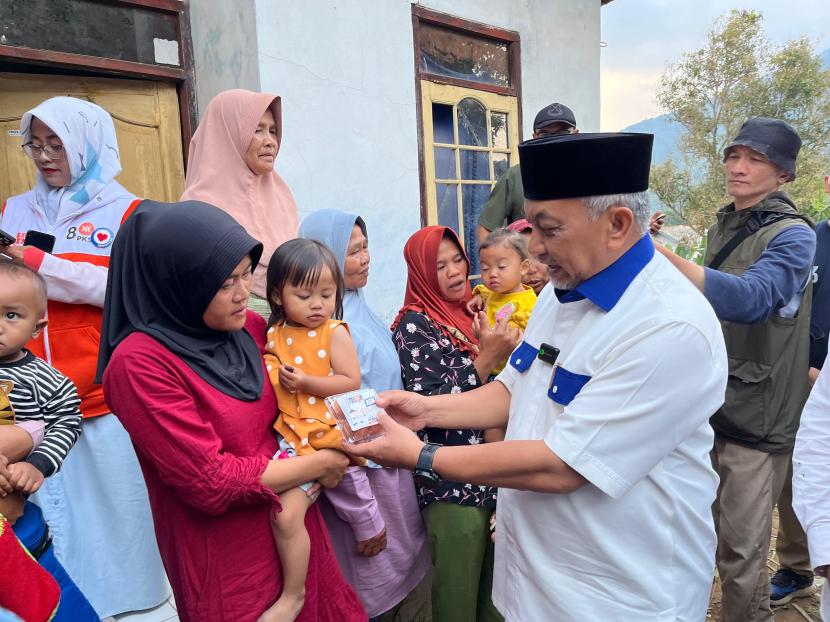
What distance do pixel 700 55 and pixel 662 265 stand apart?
21.2 meters

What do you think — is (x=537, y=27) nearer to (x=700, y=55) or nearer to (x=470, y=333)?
(x=470, y=333)

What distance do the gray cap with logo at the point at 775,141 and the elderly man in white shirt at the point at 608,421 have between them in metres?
1.56

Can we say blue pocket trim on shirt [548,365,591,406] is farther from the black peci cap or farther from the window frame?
the window frame

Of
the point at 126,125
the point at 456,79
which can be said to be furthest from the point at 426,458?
the point at 456,79

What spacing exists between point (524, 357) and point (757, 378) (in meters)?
1.49

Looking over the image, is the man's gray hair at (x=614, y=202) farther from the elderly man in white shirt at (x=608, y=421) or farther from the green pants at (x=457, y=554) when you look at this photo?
the green pants at (x=457, y=554)

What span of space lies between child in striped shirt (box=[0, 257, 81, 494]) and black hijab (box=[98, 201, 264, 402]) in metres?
0.18

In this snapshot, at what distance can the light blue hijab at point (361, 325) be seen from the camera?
218cm

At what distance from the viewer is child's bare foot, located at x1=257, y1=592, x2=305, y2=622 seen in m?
1.67

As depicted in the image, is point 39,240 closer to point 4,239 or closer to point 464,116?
point 4,239

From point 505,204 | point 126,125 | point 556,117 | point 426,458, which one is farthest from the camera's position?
point 505,204

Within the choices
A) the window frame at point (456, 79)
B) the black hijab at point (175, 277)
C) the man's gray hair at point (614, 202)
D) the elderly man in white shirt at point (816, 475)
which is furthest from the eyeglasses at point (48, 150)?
the window frame at point (456, 79)

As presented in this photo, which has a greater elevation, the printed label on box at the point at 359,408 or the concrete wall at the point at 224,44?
the concrete wall at the point at 224,44

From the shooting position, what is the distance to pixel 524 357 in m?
1.70
